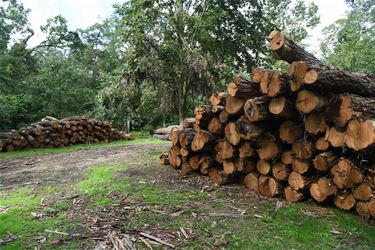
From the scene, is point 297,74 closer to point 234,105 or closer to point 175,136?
point 234,105

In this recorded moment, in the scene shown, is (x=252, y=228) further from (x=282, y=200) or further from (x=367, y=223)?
(x=367, y=223)

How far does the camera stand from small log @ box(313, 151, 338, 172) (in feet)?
10.5

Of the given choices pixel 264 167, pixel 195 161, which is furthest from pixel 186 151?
pixel 264 167

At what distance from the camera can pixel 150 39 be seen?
10562mm

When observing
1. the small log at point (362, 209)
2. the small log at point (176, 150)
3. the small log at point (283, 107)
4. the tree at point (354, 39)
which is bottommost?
the small log at point (362, 209)

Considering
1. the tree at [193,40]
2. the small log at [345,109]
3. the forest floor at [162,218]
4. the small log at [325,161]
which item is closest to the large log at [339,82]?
the small log at [345,109]

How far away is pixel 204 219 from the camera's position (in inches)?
125

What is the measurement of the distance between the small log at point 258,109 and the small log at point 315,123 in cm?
44

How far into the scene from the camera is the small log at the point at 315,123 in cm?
330

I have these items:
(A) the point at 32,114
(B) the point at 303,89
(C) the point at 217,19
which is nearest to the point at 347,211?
(B) the point at 303,89

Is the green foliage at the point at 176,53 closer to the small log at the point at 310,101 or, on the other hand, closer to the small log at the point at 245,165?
the small log at the point at 245,165

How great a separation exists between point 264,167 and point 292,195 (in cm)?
47

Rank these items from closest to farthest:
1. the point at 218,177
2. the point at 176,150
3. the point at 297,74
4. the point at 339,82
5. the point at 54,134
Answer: the point at 297,74, the point at 339,82, the point at 218,177, the point at 176,150, the point at 54,134

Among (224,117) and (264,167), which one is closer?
(264,167)
